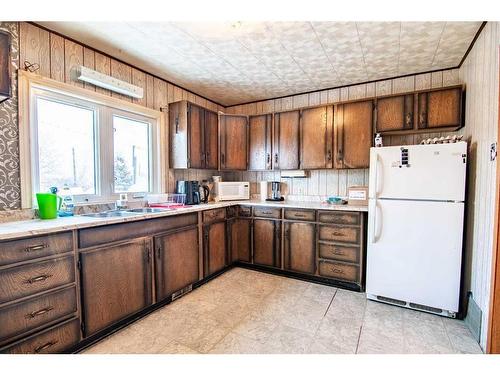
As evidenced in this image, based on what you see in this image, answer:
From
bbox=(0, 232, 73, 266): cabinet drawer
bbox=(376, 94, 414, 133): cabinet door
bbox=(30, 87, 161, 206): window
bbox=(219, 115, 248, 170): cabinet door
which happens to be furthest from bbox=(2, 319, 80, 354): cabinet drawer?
bbox=(376, 94, 414, 133): cabinet door

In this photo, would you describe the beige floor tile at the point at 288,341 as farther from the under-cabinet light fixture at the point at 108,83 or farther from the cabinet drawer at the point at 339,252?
the under-cabinet light fixture at the point at 108,83

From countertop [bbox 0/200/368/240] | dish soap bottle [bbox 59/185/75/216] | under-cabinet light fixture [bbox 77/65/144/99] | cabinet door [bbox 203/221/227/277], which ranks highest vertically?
under-cabinet light fixture [bbox 77/65/144/99]

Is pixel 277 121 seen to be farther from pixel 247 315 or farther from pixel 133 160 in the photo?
pixel 247 315

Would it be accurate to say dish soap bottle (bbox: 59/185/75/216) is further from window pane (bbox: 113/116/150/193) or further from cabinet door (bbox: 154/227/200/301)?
cabinet door (bbox: 154/227/200/301)

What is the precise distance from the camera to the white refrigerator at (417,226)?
6.84ft

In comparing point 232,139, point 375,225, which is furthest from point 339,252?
point 232,139

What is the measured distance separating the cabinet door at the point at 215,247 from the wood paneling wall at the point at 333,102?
1.12m

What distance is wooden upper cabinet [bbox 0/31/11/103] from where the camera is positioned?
4.89 ft

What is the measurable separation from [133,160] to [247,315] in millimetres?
2094

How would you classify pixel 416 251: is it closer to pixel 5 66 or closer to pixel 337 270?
pixel 337 270

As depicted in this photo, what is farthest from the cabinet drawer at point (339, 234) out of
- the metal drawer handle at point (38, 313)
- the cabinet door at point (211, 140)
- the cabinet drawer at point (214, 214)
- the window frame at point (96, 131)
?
the metal drawer handle at point (38, 313)

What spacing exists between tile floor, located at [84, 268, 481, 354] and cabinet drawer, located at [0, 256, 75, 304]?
58cm

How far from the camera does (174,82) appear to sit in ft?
10.2

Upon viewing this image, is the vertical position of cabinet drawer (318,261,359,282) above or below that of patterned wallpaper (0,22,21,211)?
below
